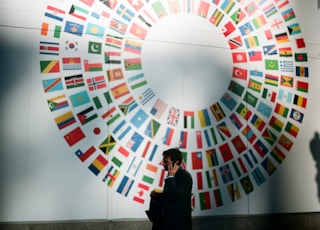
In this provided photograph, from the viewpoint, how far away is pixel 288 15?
659 cm

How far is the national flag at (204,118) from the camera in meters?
5.95

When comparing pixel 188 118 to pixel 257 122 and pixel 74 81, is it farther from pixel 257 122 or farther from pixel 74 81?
pixel 74 81

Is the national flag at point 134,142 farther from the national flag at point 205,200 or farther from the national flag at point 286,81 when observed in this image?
the national flag at point 286,81

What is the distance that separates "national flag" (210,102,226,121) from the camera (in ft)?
19.8

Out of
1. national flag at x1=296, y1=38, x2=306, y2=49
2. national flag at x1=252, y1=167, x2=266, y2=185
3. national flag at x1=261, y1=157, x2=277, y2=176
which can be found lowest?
A: national flag at x1=252, y1=167, x2=266, y2=185

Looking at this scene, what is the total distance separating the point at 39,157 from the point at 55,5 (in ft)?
6.63

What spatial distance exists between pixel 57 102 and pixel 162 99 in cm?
146

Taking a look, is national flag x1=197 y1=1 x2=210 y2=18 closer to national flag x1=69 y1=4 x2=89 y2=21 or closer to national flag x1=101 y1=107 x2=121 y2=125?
national flag x1=69 y1=4 x2=89 y2=21

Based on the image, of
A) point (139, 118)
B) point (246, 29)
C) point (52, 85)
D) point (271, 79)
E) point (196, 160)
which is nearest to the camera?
point (52, 85)

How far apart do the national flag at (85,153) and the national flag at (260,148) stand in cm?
249

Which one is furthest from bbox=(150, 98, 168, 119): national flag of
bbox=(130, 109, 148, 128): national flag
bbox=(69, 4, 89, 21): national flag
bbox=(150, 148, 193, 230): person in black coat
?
bbox=(150, 148, 193, 230): person in black coat

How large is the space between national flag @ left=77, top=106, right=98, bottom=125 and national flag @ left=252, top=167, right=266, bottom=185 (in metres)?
2.57

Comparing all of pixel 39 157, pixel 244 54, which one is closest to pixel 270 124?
pixel 244 54

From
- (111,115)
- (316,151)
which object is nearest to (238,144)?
(316,151)
